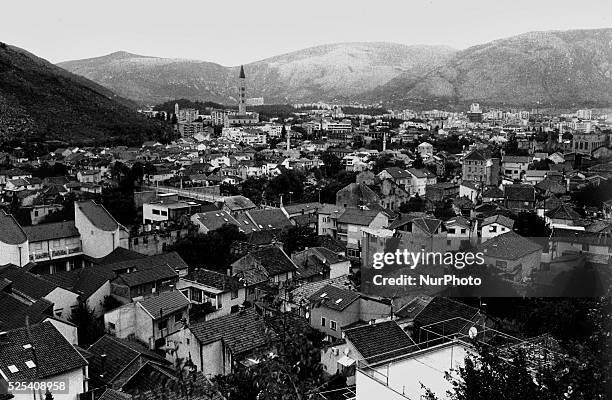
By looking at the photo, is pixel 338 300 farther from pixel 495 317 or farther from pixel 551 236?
pixel 551 236

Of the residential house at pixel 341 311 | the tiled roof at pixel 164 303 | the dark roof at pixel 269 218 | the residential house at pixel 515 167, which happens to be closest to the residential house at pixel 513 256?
the residential house at pixel 341 311

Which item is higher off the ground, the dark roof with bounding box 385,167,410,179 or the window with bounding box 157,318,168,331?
the dark roof with bounding box 385,167,410,179

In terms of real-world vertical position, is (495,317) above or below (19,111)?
below

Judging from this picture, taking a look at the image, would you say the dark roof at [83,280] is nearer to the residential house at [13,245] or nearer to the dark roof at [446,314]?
the residential house at [13,245]

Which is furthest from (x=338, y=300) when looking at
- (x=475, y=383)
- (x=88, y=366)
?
(x=475, y=383)

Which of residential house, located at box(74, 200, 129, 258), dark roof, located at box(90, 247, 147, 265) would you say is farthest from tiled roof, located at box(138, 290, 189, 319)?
residential house, located at box(74, 200, 129, 258)

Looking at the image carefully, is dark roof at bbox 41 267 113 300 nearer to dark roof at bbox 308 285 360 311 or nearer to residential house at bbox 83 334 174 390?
residential house at bbox 83 334 174 390
